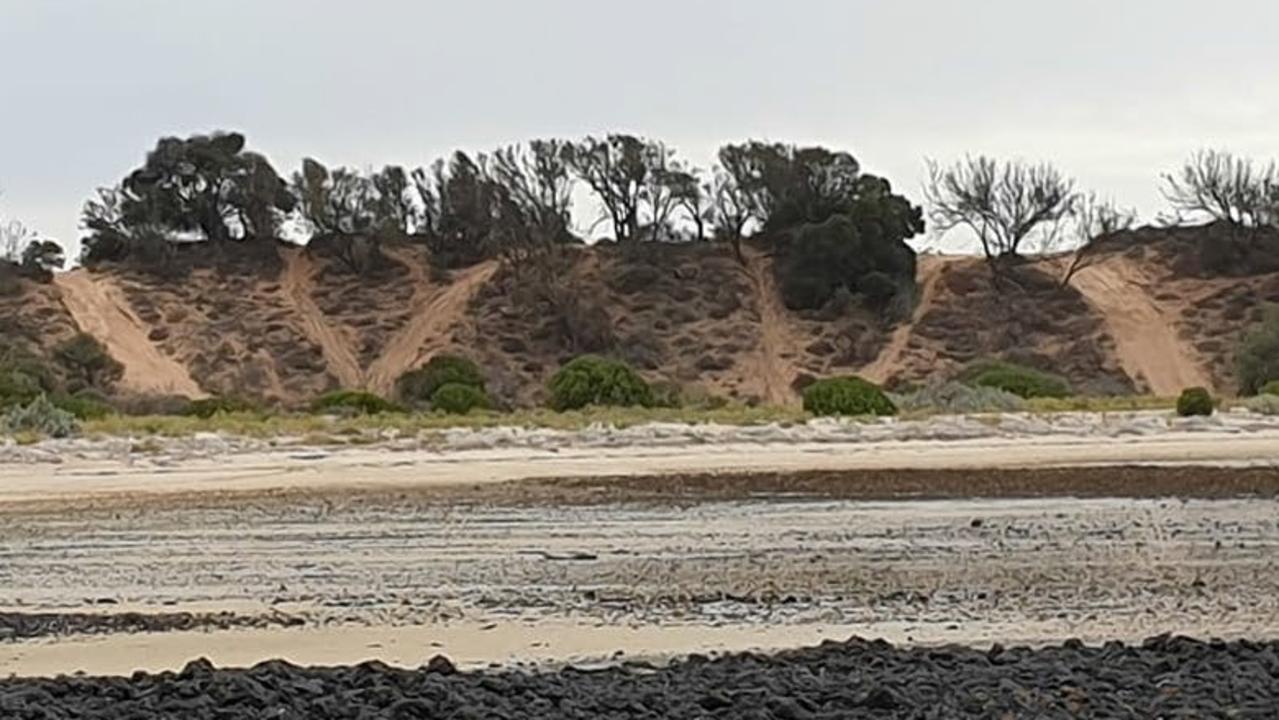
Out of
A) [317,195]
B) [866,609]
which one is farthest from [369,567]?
[317,195]

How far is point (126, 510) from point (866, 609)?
10306 millimetres

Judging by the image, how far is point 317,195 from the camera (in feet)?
194

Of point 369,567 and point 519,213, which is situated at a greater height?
point 519,213

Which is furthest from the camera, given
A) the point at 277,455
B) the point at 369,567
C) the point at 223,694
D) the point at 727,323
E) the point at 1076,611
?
the point at 727,323

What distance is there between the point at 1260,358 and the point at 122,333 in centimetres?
2920

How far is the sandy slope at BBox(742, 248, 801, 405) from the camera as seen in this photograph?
5219 centimetres

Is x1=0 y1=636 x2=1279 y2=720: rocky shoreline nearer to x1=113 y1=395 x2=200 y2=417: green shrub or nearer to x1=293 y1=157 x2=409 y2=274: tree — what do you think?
x1=113 y1=395 x2=200 y2=417: green shrub

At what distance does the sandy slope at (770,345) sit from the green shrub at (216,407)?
12.5 meters

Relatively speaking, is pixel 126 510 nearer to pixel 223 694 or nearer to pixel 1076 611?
pixel 1076 611

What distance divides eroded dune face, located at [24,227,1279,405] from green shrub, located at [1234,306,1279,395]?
126 cm

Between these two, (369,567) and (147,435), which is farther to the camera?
(147,435)

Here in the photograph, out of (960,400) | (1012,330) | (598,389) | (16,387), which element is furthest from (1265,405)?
(16,387)

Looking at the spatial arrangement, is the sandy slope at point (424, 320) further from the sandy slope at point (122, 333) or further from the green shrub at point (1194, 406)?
the green shrub at point (1194, 406)

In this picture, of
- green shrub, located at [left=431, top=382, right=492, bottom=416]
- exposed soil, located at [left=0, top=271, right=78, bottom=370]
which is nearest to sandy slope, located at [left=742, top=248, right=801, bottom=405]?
green shrub, located at [left=431, top=382, right=492, bottom=416]
